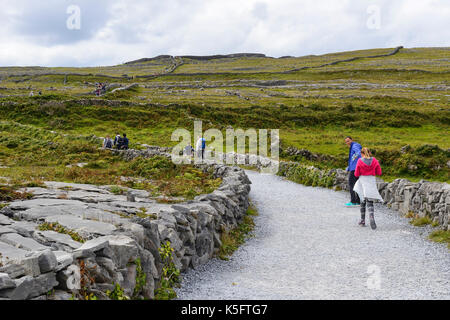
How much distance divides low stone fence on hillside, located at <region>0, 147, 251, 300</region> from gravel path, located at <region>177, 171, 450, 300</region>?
3.06ft

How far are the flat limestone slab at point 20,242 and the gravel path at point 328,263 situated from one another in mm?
3091

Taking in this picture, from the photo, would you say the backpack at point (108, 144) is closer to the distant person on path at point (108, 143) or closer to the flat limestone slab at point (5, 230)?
the distant person on path at point (108, 143)

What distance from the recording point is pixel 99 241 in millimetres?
6941

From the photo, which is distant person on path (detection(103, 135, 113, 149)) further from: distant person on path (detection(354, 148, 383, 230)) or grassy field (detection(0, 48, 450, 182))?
distant person on path (detection(354, 148, 383, 230))

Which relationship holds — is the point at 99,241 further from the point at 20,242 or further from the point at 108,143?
the point at 108,143

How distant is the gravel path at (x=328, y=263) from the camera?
8516 mm

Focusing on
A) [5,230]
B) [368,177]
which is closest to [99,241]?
[5,230]

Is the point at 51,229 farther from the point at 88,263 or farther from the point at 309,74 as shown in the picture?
the point at 309,74

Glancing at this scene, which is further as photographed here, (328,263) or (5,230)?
(328,263)

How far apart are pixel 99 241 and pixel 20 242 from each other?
244cm

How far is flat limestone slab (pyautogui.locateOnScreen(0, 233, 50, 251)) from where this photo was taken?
797cm

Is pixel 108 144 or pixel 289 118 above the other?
pixel 289 118

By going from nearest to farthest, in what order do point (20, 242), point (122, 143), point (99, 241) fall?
point (99, 241) < point (20, 242) < point (122, 143)
